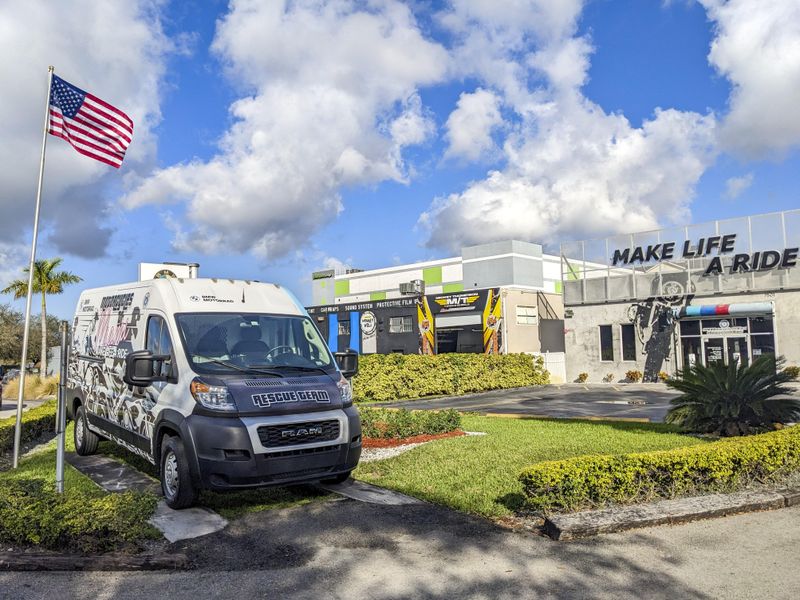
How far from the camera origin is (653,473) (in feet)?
21.7

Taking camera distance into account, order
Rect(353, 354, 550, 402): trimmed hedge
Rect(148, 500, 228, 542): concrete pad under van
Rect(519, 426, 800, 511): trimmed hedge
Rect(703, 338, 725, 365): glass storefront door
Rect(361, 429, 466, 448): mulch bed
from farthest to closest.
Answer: Rect(703, 338, 725, 365): glass storefront door → Rect(353, 354, 550, 402): trimmed hedge → Rect(361, 429, 466, 448): mulch bed → Rect(519, 426, 800, 511): trimmed hedge → Rect(148, 500, 228, 542): concrete pad under van

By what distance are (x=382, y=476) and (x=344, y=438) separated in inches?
61.9

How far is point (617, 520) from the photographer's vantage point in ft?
19.0

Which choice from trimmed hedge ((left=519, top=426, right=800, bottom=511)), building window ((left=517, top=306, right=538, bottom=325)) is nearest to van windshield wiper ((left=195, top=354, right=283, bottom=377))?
trimmed hedge ((left=519, top=426, right=800, bottom=511))

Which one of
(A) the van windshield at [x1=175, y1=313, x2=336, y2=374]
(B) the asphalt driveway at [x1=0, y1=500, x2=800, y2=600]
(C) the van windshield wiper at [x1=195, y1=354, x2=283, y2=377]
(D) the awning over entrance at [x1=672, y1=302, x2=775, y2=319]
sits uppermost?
(D) the awning over entrance at [x1=672, y1=302, x2=775, y2=319]

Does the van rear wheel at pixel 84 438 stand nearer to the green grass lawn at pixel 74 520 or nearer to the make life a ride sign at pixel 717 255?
the green grass lawn at pixel 74 520

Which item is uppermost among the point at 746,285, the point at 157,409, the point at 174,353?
the point at 746,285

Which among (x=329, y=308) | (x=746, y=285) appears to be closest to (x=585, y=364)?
(x=746, y=285)

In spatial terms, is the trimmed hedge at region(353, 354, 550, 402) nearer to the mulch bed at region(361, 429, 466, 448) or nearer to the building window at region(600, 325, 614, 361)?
the building window at region(600, 325, 614, 361)

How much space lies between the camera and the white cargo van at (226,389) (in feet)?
21.5

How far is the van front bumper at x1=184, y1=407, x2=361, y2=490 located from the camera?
21.1 ft

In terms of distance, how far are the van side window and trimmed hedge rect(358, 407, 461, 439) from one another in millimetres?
4410

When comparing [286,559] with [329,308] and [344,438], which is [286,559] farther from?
[329,308]

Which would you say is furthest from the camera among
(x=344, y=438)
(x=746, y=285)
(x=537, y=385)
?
(x=537, y=385)
